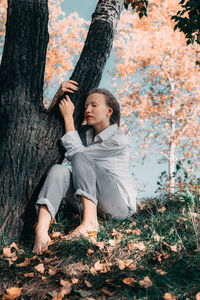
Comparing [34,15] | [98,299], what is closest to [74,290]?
[98,299]

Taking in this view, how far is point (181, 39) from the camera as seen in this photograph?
10.7 m

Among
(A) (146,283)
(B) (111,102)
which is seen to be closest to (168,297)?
(A) (146,283)

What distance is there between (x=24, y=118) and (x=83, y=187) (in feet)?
3.18

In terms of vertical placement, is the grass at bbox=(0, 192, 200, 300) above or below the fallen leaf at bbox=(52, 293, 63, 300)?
above

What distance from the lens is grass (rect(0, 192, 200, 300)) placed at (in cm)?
189

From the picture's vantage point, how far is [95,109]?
124 inches

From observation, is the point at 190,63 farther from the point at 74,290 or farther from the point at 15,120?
the point at 74,290

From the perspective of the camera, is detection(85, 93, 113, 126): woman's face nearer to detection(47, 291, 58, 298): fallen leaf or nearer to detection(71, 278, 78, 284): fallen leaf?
detection(71, 278, 78, 284): fallen leaf

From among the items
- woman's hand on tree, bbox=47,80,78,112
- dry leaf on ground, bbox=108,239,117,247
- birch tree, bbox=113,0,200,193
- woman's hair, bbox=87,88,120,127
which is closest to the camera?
dry leaf on ground, bbox=108,239,117,247

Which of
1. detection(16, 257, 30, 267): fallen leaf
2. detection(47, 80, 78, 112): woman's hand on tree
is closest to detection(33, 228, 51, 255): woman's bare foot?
detection(16, 257, 30, 267): fallen leaf

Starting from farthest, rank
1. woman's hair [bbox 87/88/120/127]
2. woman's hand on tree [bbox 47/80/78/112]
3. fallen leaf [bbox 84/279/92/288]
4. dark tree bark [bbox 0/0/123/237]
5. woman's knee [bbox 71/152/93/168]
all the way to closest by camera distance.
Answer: woman's hair [bbox 87/88/120/127] < woman's hand on tree [bbox 47/80/78/112] < dark tree bark [bbox 0/0/123/237] < woman's knee [bbox 71/152/93/168] < fallen leaf [bbox 84/279/92/288]

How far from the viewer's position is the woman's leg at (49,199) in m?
2.46

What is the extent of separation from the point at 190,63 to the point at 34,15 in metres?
9.00

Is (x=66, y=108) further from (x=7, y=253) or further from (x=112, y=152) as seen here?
(x=7, y=253)
